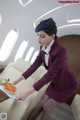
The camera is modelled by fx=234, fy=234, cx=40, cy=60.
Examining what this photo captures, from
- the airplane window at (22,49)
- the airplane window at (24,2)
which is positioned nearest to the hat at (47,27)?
the airplane window at (24,2)

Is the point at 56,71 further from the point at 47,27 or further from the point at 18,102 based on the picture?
the point at 18,102

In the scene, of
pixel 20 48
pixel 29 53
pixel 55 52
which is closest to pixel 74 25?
pixel 29 53

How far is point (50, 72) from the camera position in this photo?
8.48 ft

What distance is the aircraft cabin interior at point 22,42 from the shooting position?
10.5 ft

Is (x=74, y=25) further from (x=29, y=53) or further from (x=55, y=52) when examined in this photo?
(x=55, y=52)

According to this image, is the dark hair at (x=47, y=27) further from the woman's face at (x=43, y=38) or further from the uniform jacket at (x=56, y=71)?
the uniform jacket at (x=56, y=71)

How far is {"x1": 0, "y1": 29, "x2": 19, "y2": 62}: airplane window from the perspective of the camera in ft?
12.5

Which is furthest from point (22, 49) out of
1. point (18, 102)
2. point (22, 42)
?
point (18, 102)

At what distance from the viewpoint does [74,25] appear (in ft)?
19.2

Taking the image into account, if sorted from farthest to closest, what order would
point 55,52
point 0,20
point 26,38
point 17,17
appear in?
point 26,38, point 17,17, point 0,20, point 55,52

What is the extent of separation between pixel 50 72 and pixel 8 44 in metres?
1.61

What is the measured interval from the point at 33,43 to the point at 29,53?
0.48 m

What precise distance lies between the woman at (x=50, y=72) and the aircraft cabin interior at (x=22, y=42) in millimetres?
165

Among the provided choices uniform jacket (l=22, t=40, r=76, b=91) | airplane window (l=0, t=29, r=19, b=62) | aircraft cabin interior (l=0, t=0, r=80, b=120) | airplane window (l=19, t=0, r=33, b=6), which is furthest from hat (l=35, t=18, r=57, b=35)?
airplane window (l=0, t=29, r=19, b=62)
